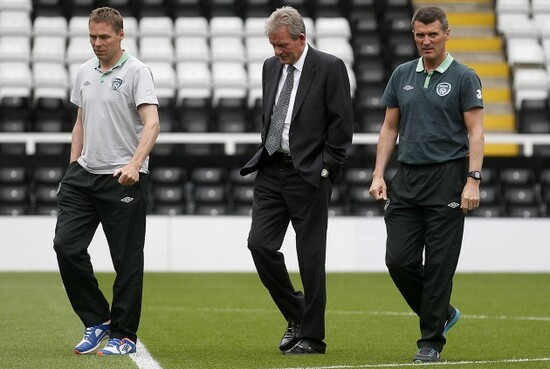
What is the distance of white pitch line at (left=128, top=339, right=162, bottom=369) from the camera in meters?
7.15

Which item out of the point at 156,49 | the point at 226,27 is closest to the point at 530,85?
the point at 226,27

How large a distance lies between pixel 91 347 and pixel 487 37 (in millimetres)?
15117

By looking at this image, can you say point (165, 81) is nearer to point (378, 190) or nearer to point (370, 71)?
point (370, 71)

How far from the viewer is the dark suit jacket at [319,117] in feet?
25.8

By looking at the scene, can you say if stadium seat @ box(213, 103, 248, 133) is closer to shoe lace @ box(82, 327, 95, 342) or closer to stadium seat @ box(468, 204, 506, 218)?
stadium seat @ box(468, 204, 506, 218)

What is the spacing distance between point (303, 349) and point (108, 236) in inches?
53.6

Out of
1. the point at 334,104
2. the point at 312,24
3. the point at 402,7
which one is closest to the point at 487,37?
the point at 402,7

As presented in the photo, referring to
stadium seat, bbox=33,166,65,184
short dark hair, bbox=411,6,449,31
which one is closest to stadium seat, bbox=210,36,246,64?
stadium seat, bbox=33,166,65,184

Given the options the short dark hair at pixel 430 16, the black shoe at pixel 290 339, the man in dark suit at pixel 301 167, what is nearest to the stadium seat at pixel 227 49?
the man in dark suit at pixel 301 167

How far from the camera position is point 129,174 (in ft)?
24.4

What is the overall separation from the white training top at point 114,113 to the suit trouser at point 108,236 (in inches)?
4.6

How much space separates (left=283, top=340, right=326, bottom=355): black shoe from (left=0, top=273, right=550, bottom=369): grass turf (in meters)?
0.08

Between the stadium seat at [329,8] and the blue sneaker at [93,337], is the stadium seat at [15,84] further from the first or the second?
the blue sneaker at [93,337]

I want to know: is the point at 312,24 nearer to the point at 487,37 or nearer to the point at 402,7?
the point at 402,7
